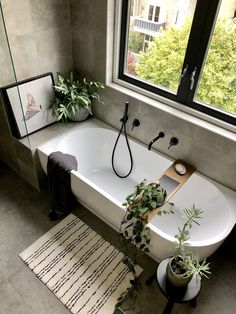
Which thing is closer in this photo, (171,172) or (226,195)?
(226,195)

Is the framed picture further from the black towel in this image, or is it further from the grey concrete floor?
the grey concrete floor

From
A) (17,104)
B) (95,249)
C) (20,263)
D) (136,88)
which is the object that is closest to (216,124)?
(136,88)

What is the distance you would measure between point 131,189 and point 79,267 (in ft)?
2.76

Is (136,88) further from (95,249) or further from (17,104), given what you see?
(95,249)

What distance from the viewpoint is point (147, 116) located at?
2.29 metres

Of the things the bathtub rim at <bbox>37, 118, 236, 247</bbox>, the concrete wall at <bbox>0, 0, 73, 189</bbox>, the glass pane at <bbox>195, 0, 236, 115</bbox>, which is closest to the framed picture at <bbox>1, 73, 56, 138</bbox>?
the concrete wall at <bbox>0, 0, 73, 189</bbox>

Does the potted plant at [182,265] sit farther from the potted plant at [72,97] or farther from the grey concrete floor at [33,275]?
the potted plant at [72,97]

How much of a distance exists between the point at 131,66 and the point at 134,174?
998 millimetres

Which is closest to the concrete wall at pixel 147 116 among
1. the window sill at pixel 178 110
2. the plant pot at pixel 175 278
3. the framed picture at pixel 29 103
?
the window sill at pixel 178 110

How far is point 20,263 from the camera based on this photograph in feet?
6.61

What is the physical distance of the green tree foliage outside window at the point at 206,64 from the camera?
180 cm

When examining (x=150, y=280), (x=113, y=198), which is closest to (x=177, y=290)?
(x=150, y=280)

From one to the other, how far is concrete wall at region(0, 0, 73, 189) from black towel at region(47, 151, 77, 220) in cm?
24

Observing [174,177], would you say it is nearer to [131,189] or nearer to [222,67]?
[131,189]
